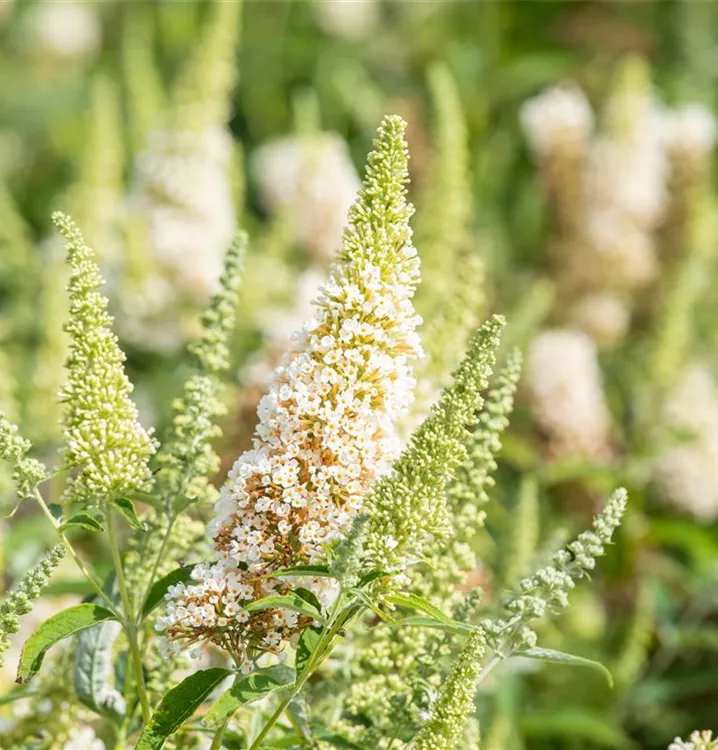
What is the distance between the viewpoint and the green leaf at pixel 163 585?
1322 millimetres

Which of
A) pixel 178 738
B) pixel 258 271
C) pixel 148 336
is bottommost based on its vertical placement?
pixel 178 738

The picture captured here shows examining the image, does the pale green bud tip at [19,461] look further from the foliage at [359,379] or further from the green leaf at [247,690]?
the green leaf at [247,690]

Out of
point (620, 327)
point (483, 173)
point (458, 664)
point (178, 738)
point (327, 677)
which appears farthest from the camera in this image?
point (483, 173)

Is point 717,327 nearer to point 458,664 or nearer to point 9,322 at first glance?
point 9,322

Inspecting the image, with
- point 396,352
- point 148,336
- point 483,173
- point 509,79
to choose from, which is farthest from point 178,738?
point 509,79

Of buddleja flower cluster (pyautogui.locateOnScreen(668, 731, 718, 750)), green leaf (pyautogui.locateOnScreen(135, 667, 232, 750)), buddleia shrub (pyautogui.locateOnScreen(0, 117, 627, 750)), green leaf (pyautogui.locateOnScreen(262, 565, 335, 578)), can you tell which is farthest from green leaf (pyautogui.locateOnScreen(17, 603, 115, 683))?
buddleja flower cluster (pyautogui.locateOnScreen(668, 731, 718, 750))

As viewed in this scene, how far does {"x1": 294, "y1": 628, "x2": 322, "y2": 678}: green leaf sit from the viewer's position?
1237 millimetres

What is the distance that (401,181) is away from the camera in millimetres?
1313

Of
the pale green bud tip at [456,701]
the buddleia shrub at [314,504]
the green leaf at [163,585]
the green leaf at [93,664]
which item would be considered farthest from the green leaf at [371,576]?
the green leaf at [93,664]

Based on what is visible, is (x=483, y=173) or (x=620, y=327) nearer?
(x=620, y=327)

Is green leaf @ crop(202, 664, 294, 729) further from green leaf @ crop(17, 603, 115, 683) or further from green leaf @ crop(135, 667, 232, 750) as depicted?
green leaf @ crop(17, 603, 115, 683)

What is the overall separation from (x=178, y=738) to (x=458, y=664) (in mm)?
427

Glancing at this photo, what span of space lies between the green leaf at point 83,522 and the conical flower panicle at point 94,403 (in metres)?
0.02

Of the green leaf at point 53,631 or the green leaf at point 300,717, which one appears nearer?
the green leaf at point 53,631
